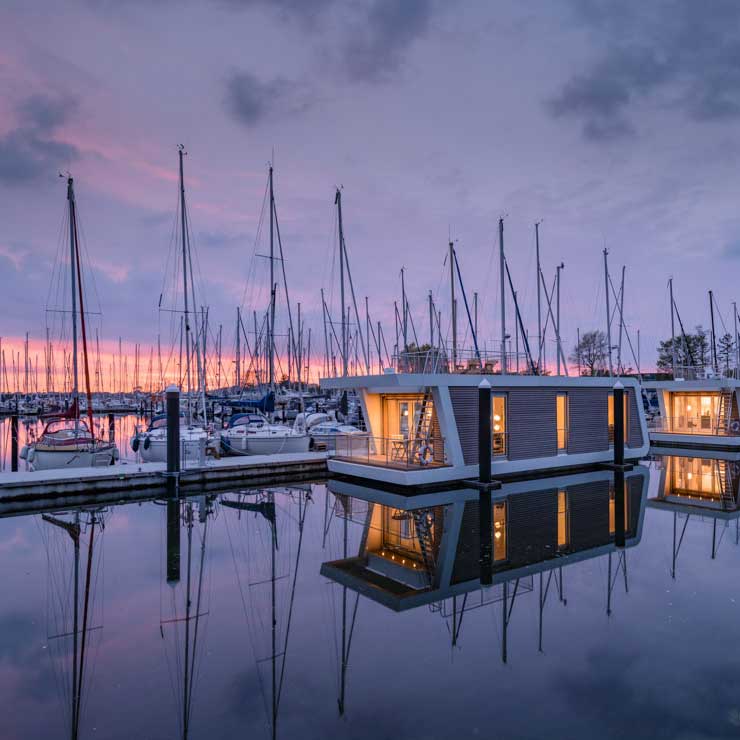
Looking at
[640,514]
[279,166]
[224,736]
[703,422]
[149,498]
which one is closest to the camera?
[224,736]

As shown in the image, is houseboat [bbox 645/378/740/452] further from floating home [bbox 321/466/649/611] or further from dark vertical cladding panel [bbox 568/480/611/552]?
dark vertical cladding panel [bbox 568/480/611/552]

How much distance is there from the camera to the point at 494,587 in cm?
929

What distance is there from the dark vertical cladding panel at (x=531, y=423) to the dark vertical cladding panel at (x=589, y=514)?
219cm

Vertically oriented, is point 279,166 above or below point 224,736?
above

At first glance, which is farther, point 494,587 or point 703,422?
point 703,422

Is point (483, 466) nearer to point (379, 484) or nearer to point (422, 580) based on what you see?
point (379, 484)

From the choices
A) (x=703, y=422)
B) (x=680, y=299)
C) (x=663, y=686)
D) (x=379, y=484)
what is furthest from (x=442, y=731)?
(x=680, y=299)

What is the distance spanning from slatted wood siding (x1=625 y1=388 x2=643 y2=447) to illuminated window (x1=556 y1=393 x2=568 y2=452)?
3674 millimetres

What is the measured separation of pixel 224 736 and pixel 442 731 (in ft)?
7.09

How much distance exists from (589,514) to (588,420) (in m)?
8.82

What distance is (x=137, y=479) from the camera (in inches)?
701

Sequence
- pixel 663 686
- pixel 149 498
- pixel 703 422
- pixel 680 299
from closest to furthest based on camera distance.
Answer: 1. pixel 663 686
2. pixel 149 498
3. pixel 703 422
4. pixel 680 299

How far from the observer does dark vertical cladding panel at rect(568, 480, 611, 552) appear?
12.1 m

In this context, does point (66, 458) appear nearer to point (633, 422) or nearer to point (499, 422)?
point (499, 422)
